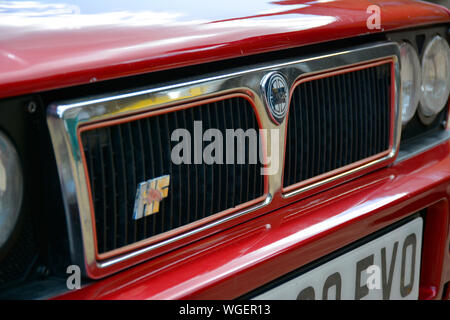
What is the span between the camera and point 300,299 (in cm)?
146

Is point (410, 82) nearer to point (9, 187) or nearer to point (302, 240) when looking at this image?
point (302, 240)

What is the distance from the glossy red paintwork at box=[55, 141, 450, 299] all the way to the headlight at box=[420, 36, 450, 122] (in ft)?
0.43

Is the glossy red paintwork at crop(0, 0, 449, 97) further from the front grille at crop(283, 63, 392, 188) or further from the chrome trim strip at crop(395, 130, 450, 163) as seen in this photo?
the chrome trim strip at crop(395, 130, 450, 163)

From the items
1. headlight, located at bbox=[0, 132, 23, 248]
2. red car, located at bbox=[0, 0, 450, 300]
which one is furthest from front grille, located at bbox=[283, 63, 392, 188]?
headlight, located at bbox=[0, 132, 23, 248]

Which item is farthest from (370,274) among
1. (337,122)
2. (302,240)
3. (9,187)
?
(9,187)

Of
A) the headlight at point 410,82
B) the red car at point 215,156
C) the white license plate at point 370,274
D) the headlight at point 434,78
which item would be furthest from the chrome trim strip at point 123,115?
the headlight at point 434,78

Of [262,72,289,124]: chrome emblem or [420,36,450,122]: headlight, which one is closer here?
[262,72,289,124]: chrome emblem

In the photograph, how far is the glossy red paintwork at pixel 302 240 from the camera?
49.1 inches

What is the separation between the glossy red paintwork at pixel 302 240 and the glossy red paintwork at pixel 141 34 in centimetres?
39

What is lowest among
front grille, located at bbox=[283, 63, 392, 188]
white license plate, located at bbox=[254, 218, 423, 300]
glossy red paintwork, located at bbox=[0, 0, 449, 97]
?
white license plate, located at bbox=[254, 218, 423, 300]

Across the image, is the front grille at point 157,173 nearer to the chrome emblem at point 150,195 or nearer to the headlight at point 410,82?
the chrome emblem at point 150,195

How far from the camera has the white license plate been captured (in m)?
1.47

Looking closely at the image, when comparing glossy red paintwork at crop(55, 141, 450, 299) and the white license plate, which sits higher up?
glossy red paintwork at crop(55, 141, 450, 299)

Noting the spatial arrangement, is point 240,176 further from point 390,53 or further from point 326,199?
point 390,53
